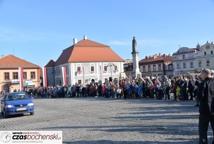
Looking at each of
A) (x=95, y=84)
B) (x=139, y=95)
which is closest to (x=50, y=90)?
(x=95, y=84)

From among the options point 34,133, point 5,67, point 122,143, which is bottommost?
point 122,143

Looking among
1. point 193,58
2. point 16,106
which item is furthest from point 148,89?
point 193,58

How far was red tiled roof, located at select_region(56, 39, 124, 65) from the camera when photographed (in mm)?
98006

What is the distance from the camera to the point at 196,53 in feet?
356

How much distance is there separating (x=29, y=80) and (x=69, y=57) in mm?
10573

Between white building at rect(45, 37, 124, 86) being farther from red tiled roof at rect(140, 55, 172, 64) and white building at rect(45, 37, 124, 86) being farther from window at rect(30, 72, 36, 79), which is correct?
red tiled roof at rect(140, 55, 172, 64)

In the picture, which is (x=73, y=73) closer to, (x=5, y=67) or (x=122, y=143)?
(x=5, y=67)

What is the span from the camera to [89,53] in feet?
330

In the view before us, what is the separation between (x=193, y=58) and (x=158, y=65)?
11442 millimetres

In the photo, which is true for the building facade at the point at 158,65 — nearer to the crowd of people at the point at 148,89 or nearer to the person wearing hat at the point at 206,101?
the crowd of people at the point at 148,89

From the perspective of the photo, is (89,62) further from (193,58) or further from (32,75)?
(193,58)

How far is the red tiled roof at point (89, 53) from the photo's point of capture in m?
98.0

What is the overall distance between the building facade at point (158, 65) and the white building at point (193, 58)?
2.54m

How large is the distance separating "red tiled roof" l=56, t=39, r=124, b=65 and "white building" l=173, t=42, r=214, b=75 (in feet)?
65.2
